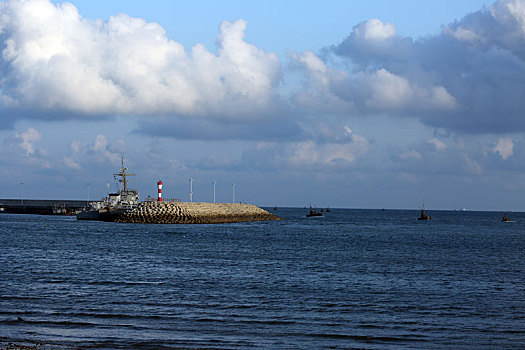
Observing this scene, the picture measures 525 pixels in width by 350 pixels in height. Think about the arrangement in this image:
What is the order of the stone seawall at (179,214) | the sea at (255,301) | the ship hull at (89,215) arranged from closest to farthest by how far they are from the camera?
the sea at (255,301) < the stone seawall at (179,214) < the ship hull at (89,215)

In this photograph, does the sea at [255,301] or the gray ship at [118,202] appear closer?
the sea at [255,301]

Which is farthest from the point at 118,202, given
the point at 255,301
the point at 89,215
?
A: the point at 255,301

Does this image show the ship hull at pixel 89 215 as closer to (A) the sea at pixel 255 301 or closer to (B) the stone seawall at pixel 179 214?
(B) the stone seawall at pixel 179 214

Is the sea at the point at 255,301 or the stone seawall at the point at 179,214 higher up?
the stone seawall at the point at 179,214

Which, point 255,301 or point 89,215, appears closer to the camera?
point 255,301

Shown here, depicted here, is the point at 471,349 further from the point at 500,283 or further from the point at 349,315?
the point at 500,283

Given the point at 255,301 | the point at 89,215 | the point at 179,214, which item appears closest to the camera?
the point at 255,301

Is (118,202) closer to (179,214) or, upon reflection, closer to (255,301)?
(179,214)

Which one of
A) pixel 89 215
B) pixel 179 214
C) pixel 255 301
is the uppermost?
pixel 179 214

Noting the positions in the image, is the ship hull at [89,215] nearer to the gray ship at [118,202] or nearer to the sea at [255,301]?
the gray ship at [118,202]

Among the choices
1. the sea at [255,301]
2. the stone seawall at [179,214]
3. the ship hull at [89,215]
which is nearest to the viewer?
the sea at [255,301]

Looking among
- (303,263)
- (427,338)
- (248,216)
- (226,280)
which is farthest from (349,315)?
(248,216)

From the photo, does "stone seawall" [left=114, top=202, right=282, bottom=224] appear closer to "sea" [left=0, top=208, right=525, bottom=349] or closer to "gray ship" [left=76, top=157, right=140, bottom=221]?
"gray ship" [left=76, top=157, right=140, bottom=221]

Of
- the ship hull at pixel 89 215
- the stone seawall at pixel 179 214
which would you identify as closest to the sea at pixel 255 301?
the stone seawall at pixel 179 214
